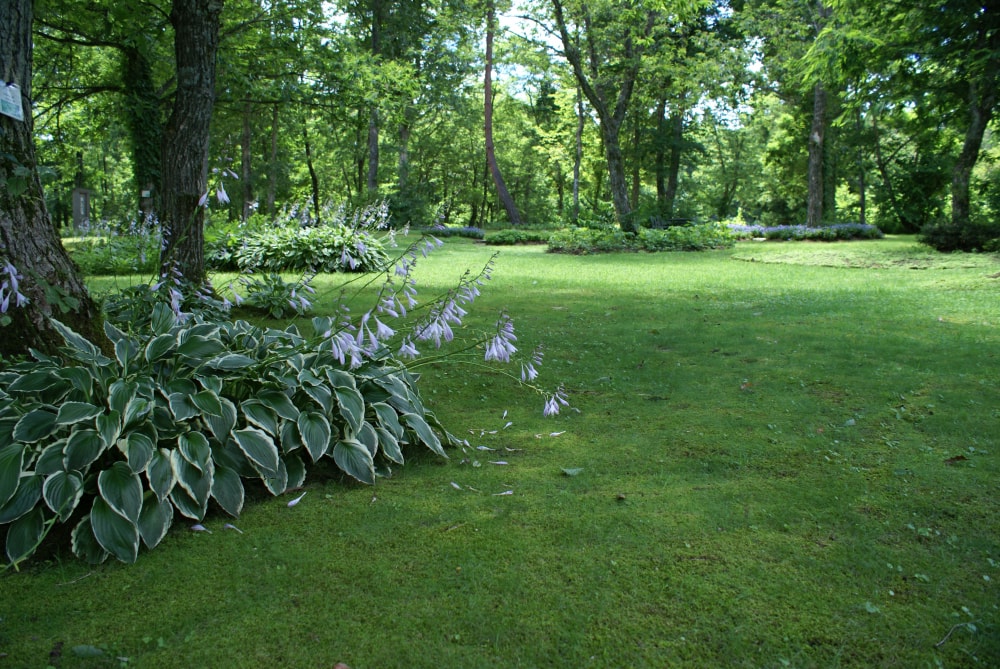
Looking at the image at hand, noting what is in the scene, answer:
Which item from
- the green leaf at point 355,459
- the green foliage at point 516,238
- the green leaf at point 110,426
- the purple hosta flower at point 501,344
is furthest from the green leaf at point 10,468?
the green foliage at point 516,238

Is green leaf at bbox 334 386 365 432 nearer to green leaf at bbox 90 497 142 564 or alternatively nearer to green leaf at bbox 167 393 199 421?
green leaf at bbox 167 393 199 421

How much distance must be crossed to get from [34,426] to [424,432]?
57.8 inches

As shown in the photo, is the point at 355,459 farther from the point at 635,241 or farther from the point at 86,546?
the point at 635,241

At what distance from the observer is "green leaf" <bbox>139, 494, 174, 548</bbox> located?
2.21 m

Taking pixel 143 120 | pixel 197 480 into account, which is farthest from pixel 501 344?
pixel 143 120

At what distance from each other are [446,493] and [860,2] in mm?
12394

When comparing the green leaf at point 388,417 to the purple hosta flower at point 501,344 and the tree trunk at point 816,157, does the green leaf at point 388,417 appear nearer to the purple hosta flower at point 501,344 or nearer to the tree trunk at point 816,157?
the purple hosta flower at point 501,344

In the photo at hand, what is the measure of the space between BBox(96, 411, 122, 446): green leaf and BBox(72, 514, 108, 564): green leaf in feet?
0.89

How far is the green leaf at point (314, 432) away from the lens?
262 centimetres

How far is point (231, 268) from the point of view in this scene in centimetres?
1038

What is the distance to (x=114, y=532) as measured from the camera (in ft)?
7.02

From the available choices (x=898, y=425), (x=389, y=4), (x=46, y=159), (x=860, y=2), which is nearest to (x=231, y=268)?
(x=46, y=159)

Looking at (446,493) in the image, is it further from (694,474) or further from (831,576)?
(831,576)

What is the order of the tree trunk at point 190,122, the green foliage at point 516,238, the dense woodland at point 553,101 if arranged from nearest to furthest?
the tree trunk at point 190,122
the dense woodland at point 553,101
the green foliage at point 516,238
